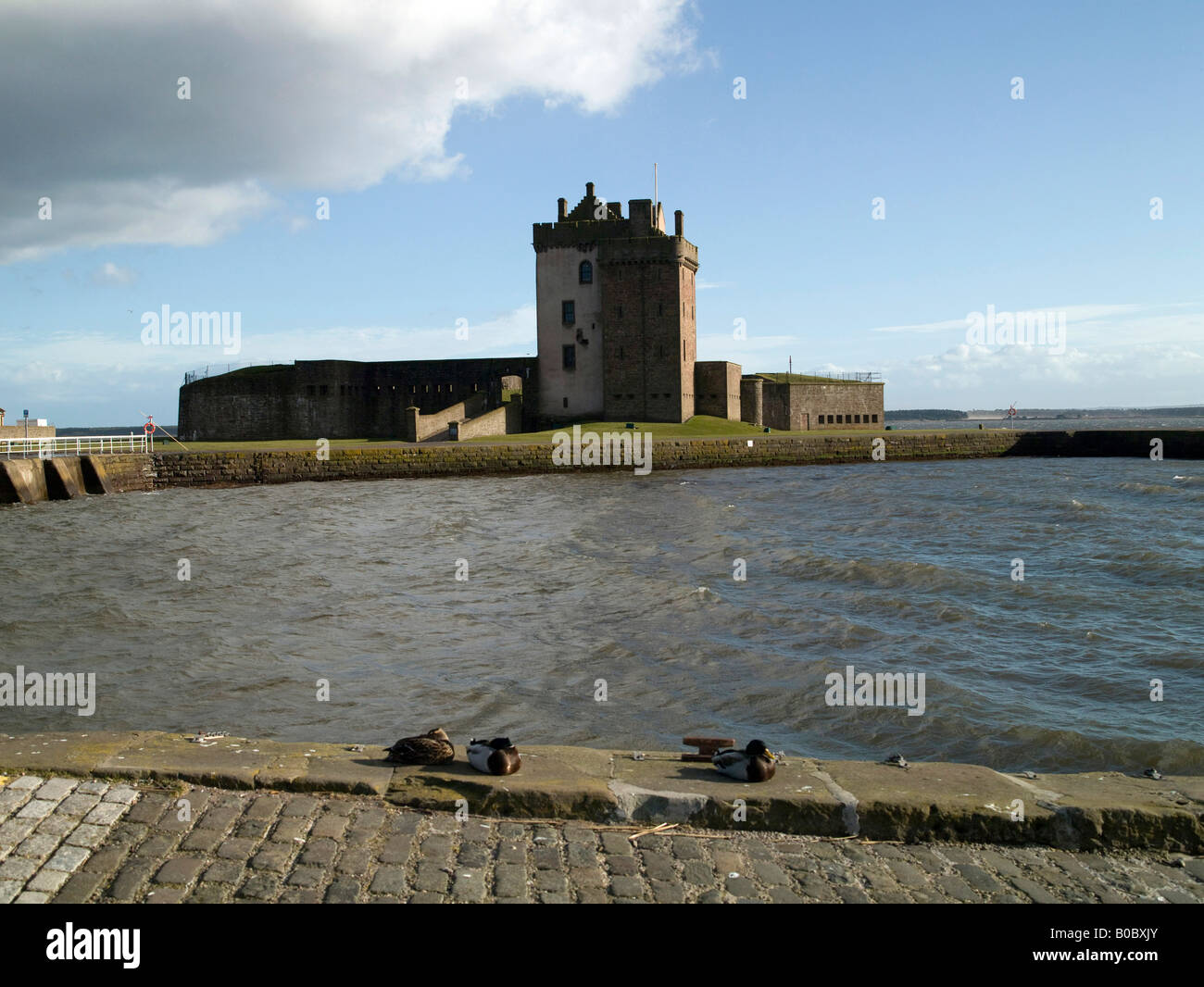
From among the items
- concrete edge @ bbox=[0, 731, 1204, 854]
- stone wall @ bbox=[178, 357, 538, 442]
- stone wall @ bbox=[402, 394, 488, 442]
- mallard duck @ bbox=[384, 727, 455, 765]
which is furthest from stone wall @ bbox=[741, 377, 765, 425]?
mallard duck @ bbox=[384, 727, 455, 765]

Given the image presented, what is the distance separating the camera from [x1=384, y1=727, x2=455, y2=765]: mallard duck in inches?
254

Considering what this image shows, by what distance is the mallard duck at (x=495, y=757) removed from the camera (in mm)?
6211

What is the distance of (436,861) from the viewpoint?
5.23m

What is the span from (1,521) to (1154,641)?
29.3m

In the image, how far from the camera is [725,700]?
10.2 meters

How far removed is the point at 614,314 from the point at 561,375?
480 centimetres

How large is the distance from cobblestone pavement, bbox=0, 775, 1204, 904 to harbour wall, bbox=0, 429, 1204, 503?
3356 centimetres

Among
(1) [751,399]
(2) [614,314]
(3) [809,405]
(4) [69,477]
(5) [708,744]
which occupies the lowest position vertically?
(5) [708,744]

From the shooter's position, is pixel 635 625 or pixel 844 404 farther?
pixel 844 404

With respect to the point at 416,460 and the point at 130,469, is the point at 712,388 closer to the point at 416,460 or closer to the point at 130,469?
the point at 416,460

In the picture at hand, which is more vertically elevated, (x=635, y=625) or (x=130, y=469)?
(x=130, y=469)

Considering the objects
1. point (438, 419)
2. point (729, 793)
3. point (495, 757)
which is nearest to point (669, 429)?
point (438, 419)

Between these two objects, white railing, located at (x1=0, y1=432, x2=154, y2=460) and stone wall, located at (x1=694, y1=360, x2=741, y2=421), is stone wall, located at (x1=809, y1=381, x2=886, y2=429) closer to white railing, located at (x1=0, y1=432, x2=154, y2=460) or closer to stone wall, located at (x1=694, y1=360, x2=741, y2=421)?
stone wall, located at (x1=694, y1=360, x2=741, y2=421)
